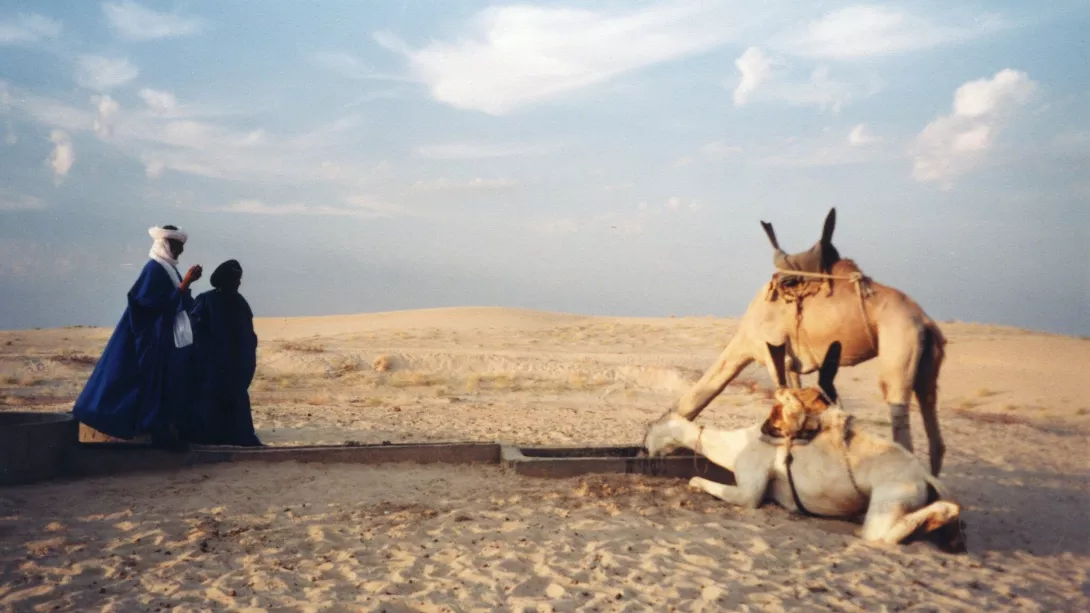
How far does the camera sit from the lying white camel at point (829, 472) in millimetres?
5812

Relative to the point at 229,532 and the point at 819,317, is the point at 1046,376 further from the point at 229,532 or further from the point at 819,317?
the point at 229,532

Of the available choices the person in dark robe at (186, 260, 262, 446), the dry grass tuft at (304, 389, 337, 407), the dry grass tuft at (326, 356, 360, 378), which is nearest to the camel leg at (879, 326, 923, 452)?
the person in dark robe at (186, 260, 262, 446)

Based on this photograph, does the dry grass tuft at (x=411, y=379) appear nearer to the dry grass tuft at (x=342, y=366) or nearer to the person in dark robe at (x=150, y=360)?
the dry grass tuft at (x=342, y=366)

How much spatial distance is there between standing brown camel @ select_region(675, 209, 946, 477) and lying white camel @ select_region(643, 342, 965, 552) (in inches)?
16.7

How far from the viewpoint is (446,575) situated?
17.1 ft

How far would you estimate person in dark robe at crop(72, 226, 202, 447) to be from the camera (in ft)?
25.0

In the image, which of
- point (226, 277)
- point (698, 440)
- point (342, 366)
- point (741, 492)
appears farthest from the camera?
point (342, 366)

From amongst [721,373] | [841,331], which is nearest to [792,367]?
[721,373]

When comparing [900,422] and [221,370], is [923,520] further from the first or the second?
[221,370]

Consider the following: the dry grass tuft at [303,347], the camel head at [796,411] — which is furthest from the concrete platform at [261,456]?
the dry grass tuft at [303,347]

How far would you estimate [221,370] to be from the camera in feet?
27.7

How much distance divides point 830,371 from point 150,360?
614 centimetres

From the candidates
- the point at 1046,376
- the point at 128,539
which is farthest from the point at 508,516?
the point at 1046,376

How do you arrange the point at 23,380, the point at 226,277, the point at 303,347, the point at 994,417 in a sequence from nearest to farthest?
the point at 226,277, the point at 994,417, the point at 23,380, the point at 303,347
